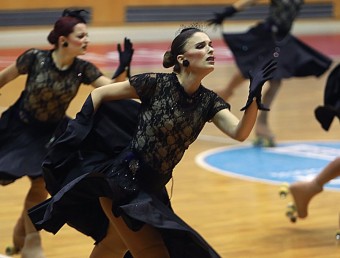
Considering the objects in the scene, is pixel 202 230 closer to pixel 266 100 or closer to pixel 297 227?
pixel 297 227

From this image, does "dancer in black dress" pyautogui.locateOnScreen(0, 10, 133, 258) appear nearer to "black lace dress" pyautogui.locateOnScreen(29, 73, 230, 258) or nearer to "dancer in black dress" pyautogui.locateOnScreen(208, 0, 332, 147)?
"black lace dress" pyautogui.locateOnScreen(29, 73, 230, 258)

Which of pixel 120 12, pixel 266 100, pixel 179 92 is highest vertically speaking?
pixel 179 92

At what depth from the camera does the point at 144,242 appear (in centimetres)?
390

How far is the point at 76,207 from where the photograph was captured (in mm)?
4090

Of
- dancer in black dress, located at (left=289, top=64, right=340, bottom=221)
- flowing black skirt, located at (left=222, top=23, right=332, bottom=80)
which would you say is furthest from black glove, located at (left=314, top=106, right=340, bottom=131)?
flowing black skirt, located at (left=222, top=23, right=332, bottom=80)

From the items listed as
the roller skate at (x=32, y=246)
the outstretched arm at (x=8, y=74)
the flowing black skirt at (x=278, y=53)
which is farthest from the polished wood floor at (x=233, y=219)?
the outstretched arm at (x=8, y=74)

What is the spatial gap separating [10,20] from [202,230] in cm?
1223

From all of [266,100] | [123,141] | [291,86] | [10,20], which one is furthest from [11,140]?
[10,20]

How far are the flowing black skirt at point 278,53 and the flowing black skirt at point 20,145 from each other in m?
3.48

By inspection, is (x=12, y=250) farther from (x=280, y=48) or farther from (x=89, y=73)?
(x=280, y=48)

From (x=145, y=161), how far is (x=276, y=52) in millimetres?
4768

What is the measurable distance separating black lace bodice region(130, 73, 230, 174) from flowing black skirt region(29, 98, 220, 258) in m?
0.07

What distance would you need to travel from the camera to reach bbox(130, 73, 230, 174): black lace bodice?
13.3ft

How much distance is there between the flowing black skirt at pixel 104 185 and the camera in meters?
3.80
